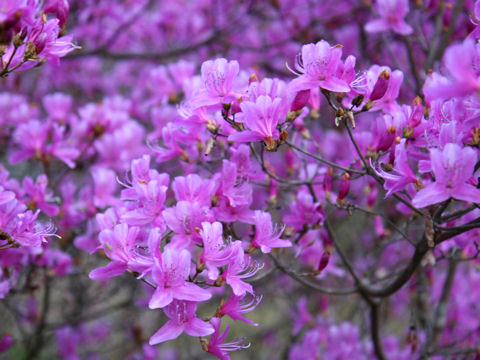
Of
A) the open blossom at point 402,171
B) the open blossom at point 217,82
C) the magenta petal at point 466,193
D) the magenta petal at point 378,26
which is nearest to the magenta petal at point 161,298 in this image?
the open blossom at point 217,82

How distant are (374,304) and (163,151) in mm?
1323

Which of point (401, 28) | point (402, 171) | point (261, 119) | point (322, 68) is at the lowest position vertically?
point (401, 28)

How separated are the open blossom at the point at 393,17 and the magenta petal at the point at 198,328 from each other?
2250mm

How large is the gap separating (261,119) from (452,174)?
665mm

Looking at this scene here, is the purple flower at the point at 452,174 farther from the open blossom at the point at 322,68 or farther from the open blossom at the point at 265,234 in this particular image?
the open blossom at the point at 265,234

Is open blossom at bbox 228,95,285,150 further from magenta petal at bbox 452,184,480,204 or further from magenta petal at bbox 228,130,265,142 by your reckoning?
magenta petal at bbox 452,184,480,204

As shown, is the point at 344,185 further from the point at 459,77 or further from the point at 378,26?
the point at 378,26

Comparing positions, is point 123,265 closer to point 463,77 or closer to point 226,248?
point 226,248

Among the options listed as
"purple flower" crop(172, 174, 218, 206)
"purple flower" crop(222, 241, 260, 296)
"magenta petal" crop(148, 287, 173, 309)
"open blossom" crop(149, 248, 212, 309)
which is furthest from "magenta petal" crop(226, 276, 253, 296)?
"purple flower" crop(172, 174, 218, 206)

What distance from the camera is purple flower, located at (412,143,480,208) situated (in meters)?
1.46

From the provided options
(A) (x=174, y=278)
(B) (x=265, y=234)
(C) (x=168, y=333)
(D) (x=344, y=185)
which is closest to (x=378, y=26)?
(D) (x=344, y=185)

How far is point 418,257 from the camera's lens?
1934mm

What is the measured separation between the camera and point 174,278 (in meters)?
1.61

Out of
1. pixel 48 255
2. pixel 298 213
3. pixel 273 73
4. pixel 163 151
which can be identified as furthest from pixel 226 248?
pixel 273 73
